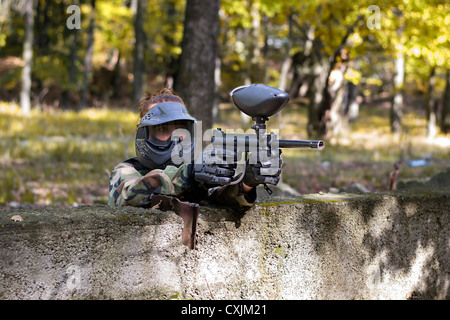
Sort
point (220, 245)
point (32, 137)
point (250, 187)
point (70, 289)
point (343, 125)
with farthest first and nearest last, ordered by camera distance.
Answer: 1. point (343, 125)
2. point (32, 137)
3. point (220, 245)
4. point (250, 187)
5. point (70, 289)

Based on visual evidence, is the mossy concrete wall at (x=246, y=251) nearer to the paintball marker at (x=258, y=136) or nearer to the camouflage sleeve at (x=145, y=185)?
the camouflage sleeve at (x=145, y=185)

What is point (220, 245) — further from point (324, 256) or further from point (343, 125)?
point (343, 125)

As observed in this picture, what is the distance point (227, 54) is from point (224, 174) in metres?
22.3

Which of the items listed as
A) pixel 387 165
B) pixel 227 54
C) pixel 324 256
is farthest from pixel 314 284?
pixel 227 54

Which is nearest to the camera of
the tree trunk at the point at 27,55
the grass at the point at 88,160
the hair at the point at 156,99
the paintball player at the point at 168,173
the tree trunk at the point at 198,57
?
the paintball player at the point at 168,173

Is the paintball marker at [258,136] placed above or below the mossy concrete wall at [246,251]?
above

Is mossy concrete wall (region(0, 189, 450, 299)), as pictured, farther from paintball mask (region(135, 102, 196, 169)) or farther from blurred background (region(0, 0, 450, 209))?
blurred background (region(0, 0, 450, 209))

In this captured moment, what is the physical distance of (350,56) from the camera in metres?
12.3

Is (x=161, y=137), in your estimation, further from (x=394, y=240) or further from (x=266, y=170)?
(x=394, y=240)

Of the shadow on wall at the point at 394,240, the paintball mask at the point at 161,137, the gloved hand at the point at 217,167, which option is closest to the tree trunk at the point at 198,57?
the paintball mask at the point at 161,137

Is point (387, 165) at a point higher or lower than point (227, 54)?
lower

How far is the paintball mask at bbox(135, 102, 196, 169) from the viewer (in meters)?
3.52

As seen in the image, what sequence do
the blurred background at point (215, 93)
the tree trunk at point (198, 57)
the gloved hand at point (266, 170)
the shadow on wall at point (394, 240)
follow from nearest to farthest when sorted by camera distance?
the gloved hand at point (266, 170), the shadow on wall at point (394, 240), the tree trunk at point (198, 57), the blurred background at point (215, 93)

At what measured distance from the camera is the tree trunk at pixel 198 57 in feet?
23.0
